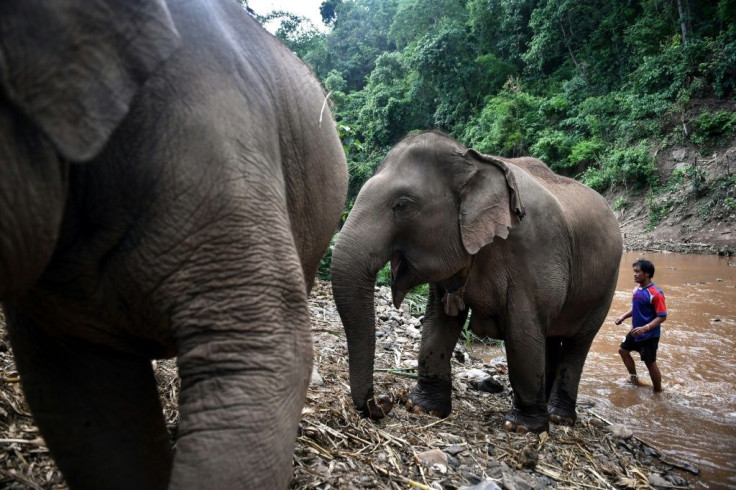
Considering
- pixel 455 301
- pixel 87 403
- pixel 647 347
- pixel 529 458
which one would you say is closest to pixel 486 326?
pixel 455 301

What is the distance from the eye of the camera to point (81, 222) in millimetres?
1277

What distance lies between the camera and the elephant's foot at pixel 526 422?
4410 mm

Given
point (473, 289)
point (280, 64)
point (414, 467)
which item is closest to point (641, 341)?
point (473, 289)

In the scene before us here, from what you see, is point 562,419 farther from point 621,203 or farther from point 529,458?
point 621,203

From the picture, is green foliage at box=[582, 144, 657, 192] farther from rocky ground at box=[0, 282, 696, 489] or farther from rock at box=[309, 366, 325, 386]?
rock at box=[309, 366, 325, 386]

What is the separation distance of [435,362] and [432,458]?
1.53m

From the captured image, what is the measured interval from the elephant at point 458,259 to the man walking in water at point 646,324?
6.28 ft

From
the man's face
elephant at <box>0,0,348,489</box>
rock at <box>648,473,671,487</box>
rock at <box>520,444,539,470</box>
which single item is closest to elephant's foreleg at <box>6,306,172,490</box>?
elephant at <box>0,0,348,489</box>

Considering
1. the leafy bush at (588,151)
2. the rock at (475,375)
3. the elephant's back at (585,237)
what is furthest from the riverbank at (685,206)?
the rock at (475,375)

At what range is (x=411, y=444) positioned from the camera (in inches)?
135

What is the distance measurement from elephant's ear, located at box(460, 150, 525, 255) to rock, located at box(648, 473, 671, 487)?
1934mm

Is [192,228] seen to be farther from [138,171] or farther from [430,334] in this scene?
[430,334]

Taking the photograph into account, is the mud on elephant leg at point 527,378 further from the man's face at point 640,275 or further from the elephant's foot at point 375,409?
the man's face at point 640,275

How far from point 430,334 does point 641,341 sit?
10.6 ft
